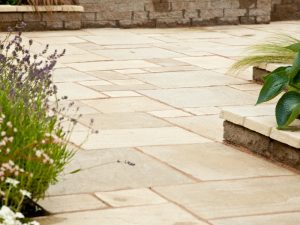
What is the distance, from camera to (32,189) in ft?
13.8

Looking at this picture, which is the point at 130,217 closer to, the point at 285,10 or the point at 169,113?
the point at 169,113

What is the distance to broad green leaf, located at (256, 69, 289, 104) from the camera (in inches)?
206

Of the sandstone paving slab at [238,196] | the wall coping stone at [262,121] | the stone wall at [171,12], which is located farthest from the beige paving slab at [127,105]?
the stone wall at [171,12]

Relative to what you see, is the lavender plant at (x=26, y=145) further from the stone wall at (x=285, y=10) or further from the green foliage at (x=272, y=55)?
the stone wall at (x=285, y=10)

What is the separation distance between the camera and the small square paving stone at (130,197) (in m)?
4.47

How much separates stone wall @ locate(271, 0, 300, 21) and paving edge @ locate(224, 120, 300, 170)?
23.7 feet

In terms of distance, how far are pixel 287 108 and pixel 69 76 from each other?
313cm

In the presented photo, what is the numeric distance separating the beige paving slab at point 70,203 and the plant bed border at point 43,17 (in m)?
6.22

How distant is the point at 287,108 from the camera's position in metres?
5.22

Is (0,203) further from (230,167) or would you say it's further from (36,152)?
(230,167)

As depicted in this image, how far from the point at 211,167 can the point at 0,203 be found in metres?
1.43

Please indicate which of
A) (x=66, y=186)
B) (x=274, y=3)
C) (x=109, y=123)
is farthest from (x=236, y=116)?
(x=274, y=3)

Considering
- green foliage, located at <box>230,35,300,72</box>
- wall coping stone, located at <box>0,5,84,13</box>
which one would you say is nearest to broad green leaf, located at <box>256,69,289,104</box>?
green foliage, located at <box>230,35,300,72</box>

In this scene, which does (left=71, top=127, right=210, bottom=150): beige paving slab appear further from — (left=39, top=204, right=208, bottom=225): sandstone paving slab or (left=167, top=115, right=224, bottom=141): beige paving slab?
(left=39, top=204, right=208, bottom=225): sandstone paving slab
